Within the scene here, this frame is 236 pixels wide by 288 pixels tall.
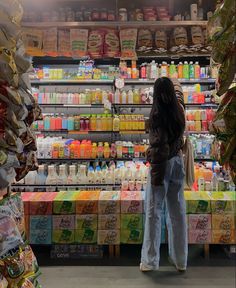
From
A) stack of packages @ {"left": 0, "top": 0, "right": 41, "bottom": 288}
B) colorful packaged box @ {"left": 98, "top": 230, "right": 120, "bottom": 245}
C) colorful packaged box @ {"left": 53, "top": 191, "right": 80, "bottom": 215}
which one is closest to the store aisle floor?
colorful packaged box @ {"left": 98, "top": 230, "right": 120, "bottom": 245}

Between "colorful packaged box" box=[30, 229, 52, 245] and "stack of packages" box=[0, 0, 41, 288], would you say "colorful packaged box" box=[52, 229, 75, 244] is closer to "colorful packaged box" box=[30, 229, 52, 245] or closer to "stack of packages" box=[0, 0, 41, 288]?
"colorful packaged box" box=[30, 229, 52, 245]

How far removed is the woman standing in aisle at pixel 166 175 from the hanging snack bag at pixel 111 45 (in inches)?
41.1

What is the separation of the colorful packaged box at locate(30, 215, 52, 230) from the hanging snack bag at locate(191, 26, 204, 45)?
2.60 m

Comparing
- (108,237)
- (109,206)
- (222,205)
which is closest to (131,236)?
(108,237)

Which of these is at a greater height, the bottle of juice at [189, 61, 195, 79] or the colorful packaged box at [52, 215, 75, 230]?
the bottle of juice at [189, 61, 195, 79]

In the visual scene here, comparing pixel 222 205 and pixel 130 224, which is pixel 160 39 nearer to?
pixel 222 205

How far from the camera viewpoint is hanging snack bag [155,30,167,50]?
402 cm

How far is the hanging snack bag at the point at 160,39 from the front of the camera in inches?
158

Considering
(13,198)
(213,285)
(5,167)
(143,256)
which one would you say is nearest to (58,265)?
(143,256)

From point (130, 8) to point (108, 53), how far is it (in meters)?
0.97

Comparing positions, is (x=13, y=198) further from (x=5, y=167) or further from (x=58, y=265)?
(x=58, y=265)

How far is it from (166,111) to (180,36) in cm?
133

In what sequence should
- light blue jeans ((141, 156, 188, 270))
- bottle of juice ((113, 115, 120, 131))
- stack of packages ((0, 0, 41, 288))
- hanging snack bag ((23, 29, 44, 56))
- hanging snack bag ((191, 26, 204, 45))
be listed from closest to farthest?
stack of packages ((0, 0, 41, 288))
light blue jeans ((141, 156, 188, 270))
hanging snack bag ((23, 29, 44, 56))
hanging snack bag ((191, 26, 204, 45))
bottle of juice ((113, 115, 120, 131))

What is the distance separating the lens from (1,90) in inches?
48.8
